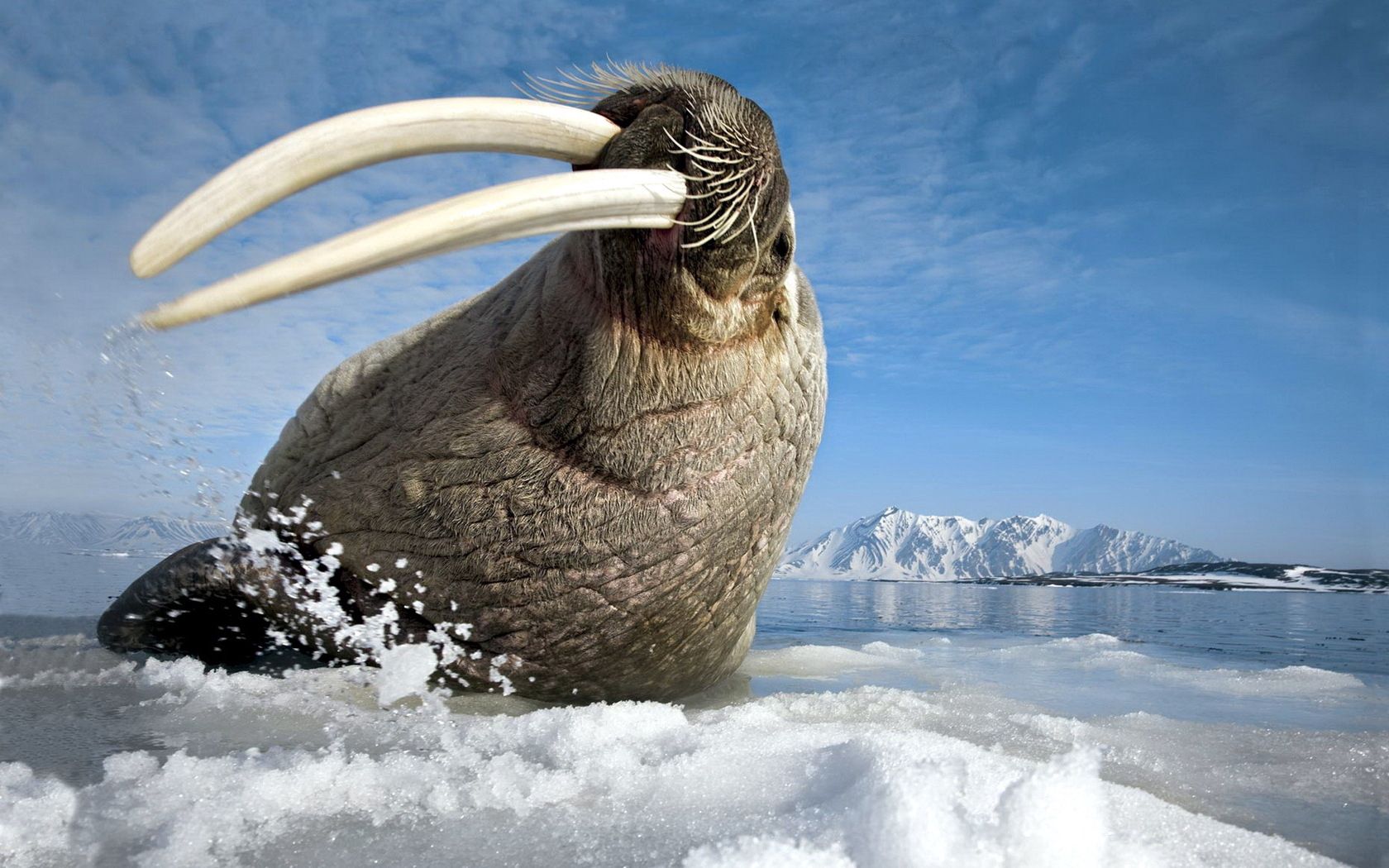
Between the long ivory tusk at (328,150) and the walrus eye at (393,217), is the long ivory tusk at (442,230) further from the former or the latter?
the long ivory tusk at (328,150)

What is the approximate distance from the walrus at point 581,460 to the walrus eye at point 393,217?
4 centimetres

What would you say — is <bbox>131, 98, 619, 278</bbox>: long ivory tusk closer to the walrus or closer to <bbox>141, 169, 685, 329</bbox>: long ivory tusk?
the walrus

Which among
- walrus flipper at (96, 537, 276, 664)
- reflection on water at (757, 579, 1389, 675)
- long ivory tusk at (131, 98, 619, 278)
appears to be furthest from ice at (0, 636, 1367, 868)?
reflection on water at (757, 579, 1389, 675)

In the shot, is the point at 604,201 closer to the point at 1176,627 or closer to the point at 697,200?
the point at 697,200

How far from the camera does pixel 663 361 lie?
3.20 m

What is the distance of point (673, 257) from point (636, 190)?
40 cm

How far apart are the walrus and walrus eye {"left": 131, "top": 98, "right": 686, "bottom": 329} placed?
45 millimetres

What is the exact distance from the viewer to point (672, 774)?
2217mm

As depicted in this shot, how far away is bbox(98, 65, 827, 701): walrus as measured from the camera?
2.87 meters

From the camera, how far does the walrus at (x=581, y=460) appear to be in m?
2.87

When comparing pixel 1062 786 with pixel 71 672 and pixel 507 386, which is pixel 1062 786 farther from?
pixel 71 672

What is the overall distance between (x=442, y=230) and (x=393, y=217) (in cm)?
11

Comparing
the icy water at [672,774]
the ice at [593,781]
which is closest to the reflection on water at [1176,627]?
the icy water at [672,774]

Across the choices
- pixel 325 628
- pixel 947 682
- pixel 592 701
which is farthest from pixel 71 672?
pixel 947 682
